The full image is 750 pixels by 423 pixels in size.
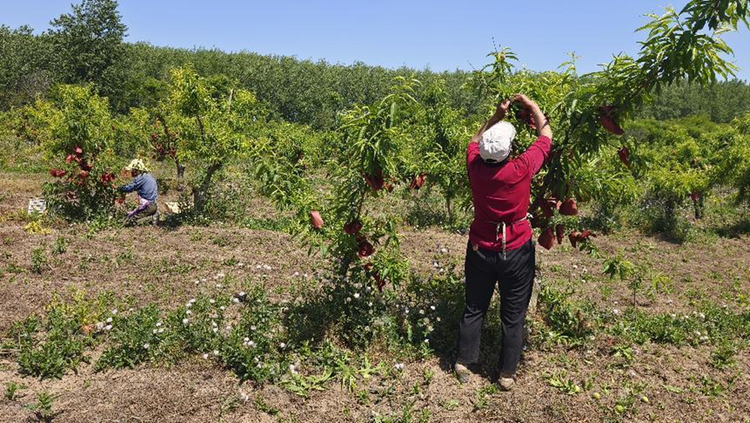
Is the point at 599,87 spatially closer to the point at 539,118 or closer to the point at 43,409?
the point at 539,118

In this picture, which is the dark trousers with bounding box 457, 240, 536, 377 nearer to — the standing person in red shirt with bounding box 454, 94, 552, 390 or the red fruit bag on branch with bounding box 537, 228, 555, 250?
the standing person in red shirt with bounding box 454, 94, 552, 390

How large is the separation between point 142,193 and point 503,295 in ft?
19.0

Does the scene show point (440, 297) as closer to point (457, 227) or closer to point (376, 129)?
point (376, 129)

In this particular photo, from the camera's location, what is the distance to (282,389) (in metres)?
3.51

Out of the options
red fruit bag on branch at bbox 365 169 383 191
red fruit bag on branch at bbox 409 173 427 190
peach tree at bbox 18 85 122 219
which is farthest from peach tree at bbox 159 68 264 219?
red fruit bag on branch at bbox 365 169 383 191

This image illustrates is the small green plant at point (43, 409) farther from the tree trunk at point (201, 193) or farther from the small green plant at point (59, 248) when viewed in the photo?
the tree trunk at point (201, 193)

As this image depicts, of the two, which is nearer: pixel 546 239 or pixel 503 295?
pixel 503 295

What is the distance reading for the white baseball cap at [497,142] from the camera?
10.0 ft

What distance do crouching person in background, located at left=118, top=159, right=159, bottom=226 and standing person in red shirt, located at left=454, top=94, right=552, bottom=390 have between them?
5.50m

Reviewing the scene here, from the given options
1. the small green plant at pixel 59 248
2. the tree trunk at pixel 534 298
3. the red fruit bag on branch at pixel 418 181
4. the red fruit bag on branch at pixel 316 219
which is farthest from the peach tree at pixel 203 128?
the tree trunk at pixel 534 298

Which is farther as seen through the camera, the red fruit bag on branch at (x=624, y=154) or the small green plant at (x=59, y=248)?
the small green plant at (x=59, y=248)

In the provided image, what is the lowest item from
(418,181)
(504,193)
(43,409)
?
(43,409)

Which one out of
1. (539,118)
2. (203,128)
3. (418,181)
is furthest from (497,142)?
(203,128)

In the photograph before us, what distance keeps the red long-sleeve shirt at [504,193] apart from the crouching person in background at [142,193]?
5.60 metres
